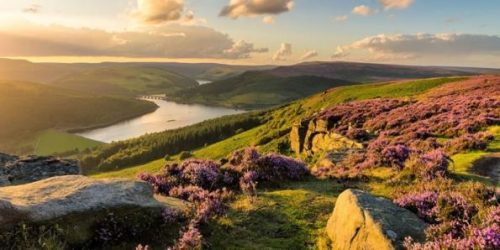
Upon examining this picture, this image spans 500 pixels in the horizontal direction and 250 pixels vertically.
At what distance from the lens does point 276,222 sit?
36.7ft

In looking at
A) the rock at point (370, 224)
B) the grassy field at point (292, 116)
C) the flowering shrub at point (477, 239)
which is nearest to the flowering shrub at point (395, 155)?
the rock at point (370, 224)

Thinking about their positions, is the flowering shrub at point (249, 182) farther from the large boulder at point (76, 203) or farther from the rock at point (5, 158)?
the rock at point (5, 158)

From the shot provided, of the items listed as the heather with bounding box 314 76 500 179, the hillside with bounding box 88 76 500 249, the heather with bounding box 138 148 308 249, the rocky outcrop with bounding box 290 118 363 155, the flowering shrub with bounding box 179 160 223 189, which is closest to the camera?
the hillside with bounding box 88 76 500 249

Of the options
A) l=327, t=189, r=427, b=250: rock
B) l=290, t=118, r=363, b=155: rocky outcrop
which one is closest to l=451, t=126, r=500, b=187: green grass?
l=327, t=189, r=427, b=250: rock

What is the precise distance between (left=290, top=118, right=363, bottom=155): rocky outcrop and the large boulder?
21.5m

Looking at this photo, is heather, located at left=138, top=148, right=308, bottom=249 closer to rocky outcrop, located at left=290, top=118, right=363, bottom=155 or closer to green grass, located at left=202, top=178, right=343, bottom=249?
green grass, located at left=202, top=178, right=343, bottom=249

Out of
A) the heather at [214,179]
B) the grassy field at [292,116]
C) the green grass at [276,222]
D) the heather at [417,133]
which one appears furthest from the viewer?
the grassy field at [292,116]

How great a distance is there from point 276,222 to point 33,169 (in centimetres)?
1397

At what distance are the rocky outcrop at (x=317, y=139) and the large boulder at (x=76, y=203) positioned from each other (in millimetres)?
21492

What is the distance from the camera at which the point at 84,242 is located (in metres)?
8.95

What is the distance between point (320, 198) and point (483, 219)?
5920mm

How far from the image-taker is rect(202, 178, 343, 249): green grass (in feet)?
32.1

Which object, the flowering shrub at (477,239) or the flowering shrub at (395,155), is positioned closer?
the flowering shrub at (477,239)

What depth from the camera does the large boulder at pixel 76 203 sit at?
8406mm
